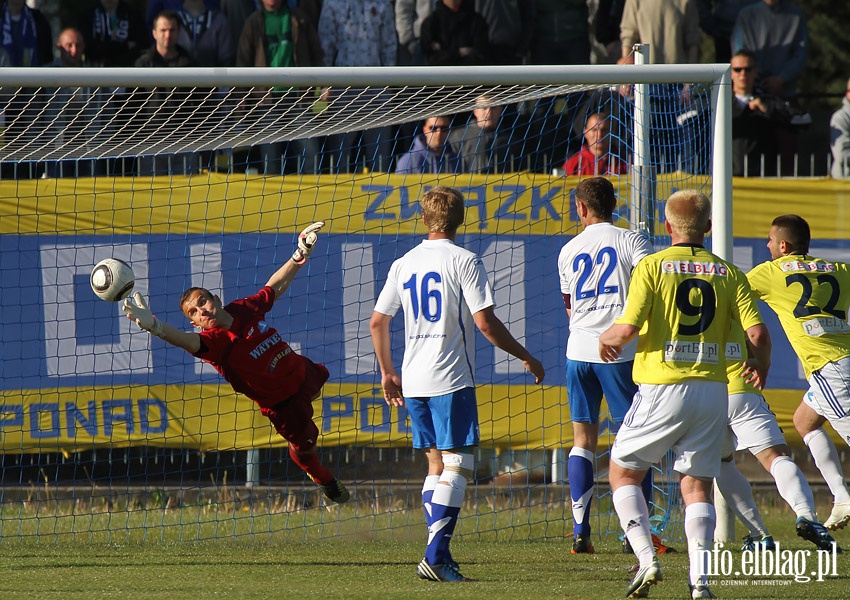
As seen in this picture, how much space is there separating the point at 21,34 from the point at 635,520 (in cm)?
833

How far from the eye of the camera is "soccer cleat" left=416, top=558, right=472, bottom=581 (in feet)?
20.1

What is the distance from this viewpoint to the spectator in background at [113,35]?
11.3 m

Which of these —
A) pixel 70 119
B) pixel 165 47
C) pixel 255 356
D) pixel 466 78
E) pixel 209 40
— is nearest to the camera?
pixel 466 78

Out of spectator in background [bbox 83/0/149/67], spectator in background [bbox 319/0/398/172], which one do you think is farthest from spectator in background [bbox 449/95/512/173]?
spectator in background [bbox 83/0/149/67]

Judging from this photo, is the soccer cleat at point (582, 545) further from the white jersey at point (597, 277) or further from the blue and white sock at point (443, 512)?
the blue and white sock at point (443, 512)

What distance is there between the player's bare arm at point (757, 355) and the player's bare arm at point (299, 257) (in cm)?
266

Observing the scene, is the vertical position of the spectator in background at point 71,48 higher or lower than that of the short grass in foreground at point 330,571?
higher

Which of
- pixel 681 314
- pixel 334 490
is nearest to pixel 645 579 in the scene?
pixel 681 314

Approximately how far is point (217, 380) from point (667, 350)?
192 inches

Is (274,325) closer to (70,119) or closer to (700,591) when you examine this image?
(70,119)

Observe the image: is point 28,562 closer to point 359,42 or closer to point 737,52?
point 359,42

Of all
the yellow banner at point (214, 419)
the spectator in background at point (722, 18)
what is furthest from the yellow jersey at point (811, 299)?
the spectator in background at point (722, 18)

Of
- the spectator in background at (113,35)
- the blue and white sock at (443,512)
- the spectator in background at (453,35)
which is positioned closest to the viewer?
the blue and white sock at (443,512)

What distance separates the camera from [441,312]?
623 centimetres
